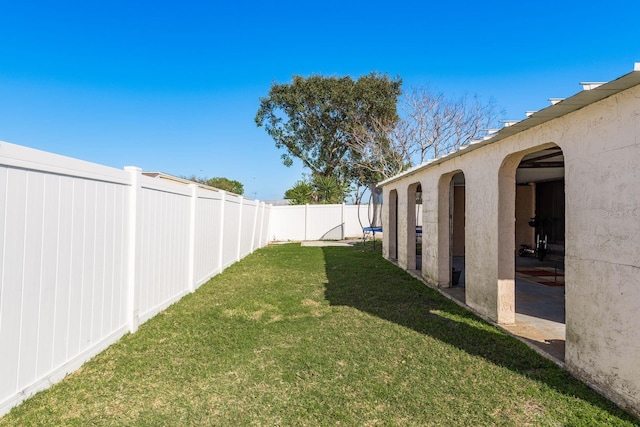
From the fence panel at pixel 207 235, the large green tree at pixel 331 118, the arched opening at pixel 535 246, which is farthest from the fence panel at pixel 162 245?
the large green tree at pixel 331 118

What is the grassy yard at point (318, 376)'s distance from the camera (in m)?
2.55

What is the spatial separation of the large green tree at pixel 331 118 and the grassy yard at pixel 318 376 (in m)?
19.9

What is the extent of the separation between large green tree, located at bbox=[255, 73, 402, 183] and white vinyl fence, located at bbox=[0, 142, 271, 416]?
19.9 meters

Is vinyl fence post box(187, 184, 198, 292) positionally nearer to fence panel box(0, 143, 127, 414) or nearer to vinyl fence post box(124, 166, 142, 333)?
vinyl fence post box(124, 166, 142, 333)

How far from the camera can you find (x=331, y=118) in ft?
81.5

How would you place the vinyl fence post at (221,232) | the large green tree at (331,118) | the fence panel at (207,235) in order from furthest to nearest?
the large green tree at (331,118) → the vinyl fence post at (221,232) → the fence panel at (207,235)

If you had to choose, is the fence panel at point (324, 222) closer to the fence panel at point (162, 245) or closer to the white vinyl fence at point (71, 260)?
the fence panel at point (162, 245)

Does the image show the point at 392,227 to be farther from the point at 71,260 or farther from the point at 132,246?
the point at 71,260

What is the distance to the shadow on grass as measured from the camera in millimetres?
3096

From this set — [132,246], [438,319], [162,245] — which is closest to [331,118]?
[162,245]

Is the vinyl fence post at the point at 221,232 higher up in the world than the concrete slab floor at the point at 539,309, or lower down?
higher up

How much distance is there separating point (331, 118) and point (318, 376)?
22.9m

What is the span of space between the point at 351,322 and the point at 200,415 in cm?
244

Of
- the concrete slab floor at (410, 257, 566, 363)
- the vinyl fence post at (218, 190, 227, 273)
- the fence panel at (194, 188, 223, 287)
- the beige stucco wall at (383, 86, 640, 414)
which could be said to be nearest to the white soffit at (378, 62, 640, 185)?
the beige stucco wall at (383, 86, 640, 414)
